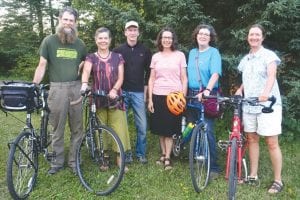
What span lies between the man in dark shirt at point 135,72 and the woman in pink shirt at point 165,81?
188mm

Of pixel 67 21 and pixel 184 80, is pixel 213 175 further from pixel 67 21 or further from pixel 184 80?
pixel 67 21

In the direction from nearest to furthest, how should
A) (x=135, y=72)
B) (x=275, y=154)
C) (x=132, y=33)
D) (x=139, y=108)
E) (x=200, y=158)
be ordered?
(x=275, y=154) → (x=200, y=158) → (x=132, y=33) → (x=135, y=72) → (x=139, y=108)

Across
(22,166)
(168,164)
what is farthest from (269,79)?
(22,166)

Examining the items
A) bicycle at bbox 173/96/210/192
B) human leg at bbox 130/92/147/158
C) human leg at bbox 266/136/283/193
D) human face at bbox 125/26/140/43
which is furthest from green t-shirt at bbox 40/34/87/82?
human leg at bbox 266/136/283/193

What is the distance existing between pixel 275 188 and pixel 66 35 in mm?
3198

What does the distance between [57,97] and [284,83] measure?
370 centimetres

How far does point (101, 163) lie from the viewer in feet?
16.8

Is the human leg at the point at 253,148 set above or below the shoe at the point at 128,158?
above

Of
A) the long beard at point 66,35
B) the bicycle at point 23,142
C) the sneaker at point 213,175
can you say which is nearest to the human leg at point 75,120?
the bicycle at point 23,142

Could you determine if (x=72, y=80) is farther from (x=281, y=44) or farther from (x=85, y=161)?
(x=281, y=44)

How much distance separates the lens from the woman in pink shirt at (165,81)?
5.22 m

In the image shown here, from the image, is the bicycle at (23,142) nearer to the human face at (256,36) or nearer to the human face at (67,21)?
the human face at (67,21)

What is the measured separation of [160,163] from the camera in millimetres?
5734

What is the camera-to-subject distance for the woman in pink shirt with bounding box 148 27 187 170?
522cm
